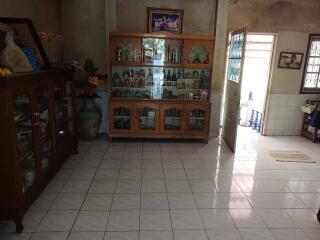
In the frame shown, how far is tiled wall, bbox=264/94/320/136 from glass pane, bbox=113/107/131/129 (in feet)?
9.91

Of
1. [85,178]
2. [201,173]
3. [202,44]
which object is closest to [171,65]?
[202,44]

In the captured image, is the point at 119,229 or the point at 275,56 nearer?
the point at 119,229

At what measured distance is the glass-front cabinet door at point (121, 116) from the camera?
4.57 m

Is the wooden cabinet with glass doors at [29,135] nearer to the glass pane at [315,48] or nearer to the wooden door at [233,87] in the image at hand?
the wooden door at [233,87]

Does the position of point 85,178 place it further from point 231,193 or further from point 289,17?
point 289,17

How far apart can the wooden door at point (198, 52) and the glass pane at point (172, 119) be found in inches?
34.8

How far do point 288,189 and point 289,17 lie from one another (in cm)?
350

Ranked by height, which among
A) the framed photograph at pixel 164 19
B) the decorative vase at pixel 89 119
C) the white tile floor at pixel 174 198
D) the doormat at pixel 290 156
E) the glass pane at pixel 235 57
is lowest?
the white tile floor at pixel 174 198

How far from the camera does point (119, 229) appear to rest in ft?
7.80

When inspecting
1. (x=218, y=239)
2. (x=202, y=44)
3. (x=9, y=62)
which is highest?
(x=202, y=44)

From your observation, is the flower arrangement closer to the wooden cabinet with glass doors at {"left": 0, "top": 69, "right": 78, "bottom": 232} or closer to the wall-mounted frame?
the wooden cabinet with glass doors at {"left": 0, "top": 69, "right": 78, "bottom": 232}

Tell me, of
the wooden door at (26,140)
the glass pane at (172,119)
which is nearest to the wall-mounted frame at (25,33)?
the wooden door at (26,140)

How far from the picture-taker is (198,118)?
4770 millimetres

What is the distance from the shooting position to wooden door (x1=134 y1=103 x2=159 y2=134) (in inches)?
181
